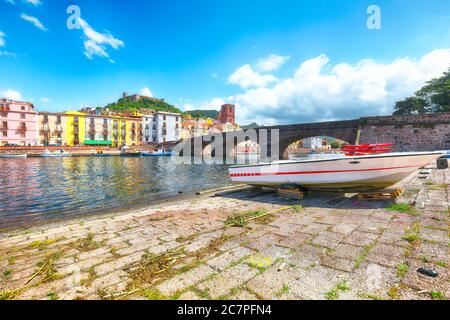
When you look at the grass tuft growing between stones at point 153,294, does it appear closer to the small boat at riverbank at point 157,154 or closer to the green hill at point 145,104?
the small boat at riverbank at point 157,154

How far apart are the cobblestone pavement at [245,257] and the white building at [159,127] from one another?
70.7m

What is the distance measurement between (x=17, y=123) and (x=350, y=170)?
2931 inches

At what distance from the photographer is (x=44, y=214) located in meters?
8.22

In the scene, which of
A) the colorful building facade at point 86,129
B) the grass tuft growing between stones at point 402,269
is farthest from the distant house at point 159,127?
the grass tuft growing between stones at point 402,269

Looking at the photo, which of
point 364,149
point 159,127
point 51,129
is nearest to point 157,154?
point 159,127

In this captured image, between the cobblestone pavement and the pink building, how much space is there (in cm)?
6929

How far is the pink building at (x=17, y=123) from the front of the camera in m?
53.1

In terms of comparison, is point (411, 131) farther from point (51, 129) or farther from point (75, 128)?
point (51, 129)

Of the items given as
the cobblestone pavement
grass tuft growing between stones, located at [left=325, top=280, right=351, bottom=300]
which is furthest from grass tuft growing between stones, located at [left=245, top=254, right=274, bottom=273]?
grass tuft growing between stones, located at [left=325, top=280, right=351, bottom=300]

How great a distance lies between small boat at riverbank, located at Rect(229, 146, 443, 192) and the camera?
19.5ft

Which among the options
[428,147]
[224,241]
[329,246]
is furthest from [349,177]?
[428,147]

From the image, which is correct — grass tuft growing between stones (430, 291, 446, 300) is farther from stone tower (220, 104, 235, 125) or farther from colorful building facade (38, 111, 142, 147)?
stone tower (220, 104, 235, 125)

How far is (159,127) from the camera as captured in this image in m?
72.6
